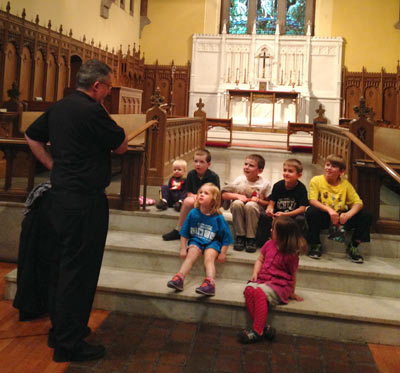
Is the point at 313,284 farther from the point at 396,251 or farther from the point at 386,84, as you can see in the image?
the point at 386,84

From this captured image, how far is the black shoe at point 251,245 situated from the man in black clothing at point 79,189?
4.98 feet

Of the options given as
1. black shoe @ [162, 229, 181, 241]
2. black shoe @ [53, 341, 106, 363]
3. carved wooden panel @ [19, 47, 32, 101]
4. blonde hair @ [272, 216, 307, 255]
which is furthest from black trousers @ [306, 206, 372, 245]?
carved wooden panel @ [19, 47, 32, 101]

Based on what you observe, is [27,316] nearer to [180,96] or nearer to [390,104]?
[180,96]

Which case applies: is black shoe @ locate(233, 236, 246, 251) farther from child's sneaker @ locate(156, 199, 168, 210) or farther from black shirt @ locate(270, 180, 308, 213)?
child's sneaker @ locate(156, 199, 168, 210)

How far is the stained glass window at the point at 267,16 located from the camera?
1725cm

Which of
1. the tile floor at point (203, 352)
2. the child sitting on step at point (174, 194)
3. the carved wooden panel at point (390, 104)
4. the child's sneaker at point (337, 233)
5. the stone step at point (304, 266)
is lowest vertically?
the tile floor at point (203, 352)

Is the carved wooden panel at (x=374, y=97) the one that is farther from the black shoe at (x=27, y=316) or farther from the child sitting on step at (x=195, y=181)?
the black shoe at (x=27, y=316)

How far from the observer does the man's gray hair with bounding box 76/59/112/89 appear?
106 inches

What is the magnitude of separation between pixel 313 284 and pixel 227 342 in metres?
0.97

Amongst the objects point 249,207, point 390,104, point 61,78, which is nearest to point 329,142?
point 249,207

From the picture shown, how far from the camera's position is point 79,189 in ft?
8.90

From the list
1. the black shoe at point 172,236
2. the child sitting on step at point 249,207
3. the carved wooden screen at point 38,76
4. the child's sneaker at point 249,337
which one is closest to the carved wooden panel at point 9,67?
the carved wooden screen at point 38,76

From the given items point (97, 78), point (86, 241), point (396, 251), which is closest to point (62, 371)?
point (86, 241)

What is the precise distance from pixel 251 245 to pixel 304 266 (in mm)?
483
